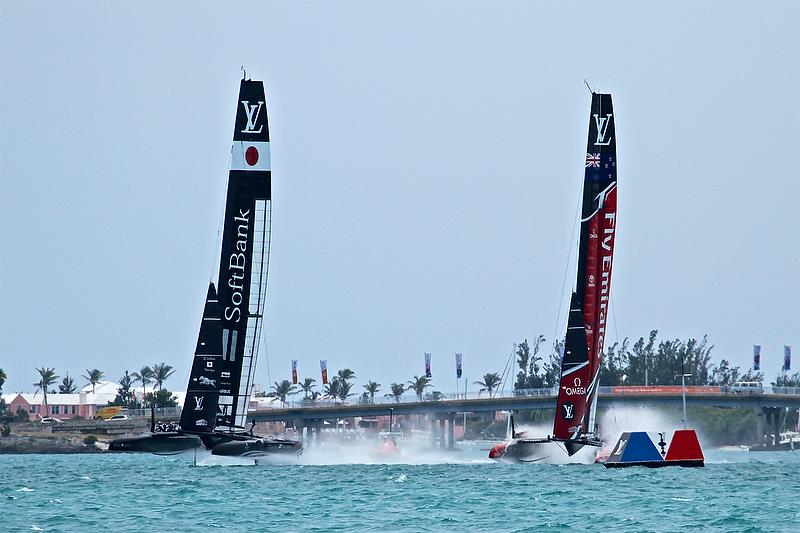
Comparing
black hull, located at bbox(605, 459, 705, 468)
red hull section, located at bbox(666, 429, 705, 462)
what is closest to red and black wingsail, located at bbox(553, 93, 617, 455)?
black hull, located at bbox(605, 459, 705, 468)

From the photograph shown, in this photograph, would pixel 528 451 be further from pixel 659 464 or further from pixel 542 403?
pixel 542 403

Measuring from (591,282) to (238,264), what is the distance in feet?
57.8

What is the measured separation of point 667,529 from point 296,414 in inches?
4800

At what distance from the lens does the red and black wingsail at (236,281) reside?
68500mm

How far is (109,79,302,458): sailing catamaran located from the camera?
2689 inches

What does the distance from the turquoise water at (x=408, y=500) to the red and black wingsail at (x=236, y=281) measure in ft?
10.7

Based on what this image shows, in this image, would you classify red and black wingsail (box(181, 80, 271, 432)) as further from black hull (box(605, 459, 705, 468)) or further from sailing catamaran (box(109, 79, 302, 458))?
black hull (box(605, 459, 705, 468))

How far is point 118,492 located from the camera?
56.9 meters

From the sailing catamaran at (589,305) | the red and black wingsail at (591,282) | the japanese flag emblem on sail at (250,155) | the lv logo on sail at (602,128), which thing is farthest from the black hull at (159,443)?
the lv logo on sail at (602,128)

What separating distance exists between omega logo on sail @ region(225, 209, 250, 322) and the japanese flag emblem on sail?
2.15 metres

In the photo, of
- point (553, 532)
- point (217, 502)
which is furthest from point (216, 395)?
point (553, 532)

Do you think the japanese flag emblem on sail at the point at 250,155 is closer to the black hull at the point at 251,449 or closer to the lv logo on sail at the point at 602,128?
the black hull at the point at 251,449

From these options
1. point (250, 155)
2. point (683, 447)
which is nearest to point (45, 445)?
point (250, 155)

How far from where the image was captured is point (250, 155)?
6900 centimetres
